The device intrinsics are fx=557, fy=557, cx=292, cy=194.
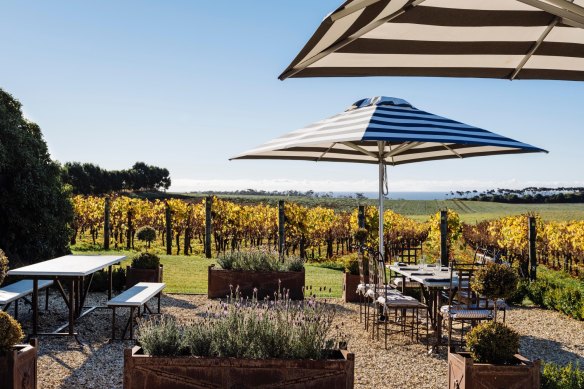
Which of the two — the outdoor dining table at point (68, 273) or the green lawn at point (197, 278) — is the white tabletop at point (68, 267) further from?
the green lawn at point (197, 278)

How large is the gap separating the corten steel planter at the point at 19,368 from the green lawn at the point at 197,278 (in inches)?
187

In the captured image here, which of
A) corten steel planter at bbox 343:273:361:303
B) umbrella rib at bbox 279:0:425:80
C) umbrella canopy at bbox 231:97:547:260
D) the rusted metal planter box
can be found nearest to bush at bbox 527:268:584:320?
umbrella canopy at bbox 231:97:547:260

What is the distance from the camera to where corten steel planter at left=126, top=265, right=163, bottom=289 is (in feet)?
27.5

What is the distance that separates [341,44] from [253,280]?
6170mm

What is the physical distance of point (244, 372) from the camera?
3.74 meters

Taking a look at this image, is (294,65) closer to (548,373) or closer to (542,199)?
(548,373)

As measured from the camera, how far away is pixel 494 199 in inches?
2383

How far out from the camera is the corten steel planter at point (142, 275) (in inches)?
330

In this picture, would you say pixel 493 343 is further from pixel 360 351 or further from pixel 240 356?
pixel 360 351

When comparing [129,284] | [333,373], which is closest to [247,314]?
[333,373]

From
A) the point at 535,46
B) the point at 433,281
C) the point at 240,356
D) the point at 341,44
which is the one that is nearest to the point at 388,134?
the point at 433,281

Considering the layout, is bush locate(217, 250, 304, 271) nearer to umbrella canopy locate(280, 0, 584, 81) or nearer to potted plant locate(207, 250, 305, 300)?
potted plant locate(207, 250, 305, 300)

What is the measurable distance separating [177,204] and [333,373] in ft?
50.1

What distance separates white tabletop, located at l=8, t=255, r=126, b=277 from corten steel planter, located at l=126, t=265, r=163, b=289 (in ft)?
4.37
